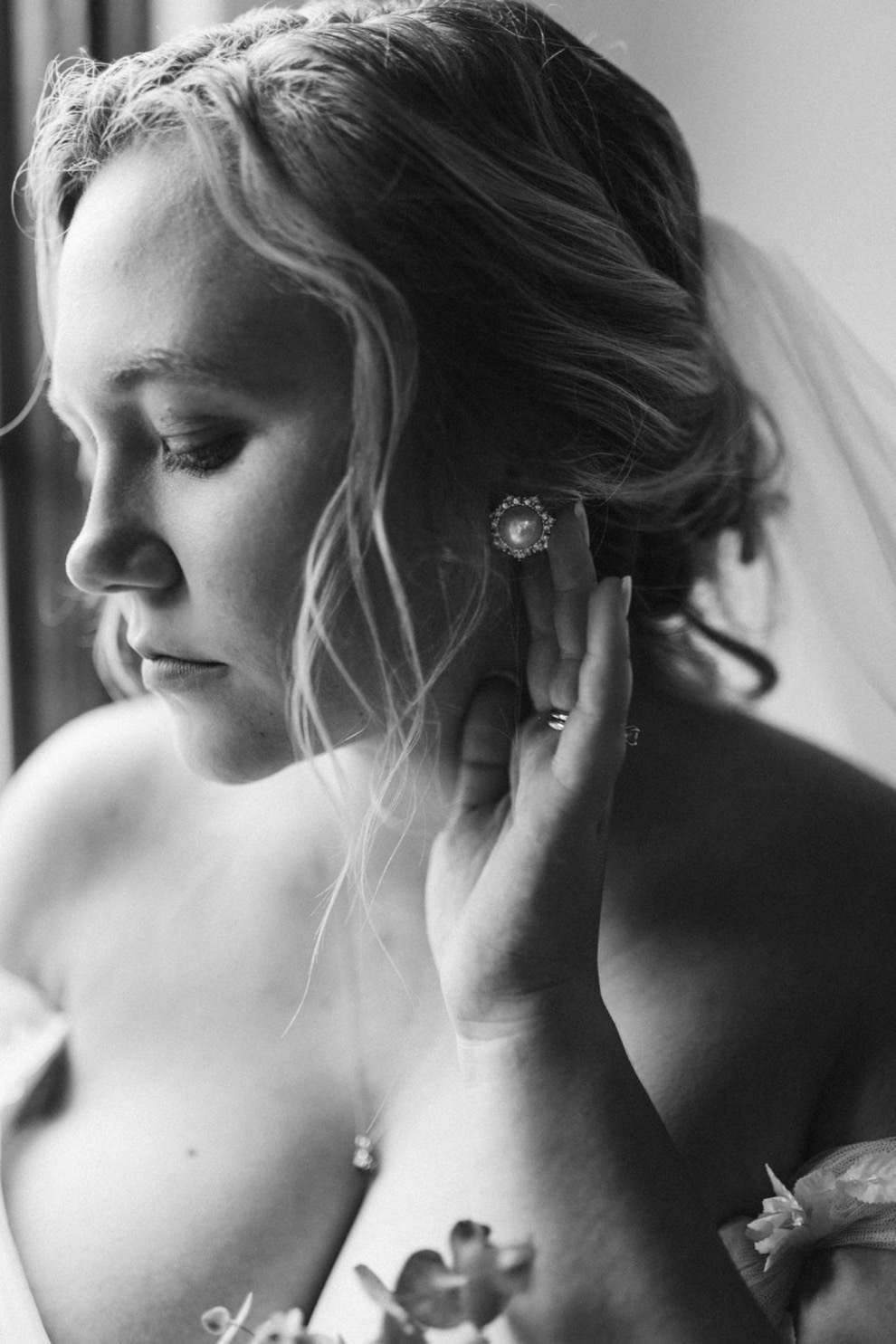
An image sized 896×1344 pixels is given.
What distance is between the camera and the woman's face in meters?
0.83

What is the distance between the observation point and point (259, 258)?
0.84 m

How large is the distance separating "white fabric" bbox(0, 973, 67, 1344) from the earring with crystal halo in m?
0.59

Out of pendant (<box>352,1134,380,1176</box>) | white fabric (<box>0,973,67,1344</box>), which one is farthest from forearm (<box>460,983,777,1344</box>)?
white fabric (<box>0,973,67,1344</box>)

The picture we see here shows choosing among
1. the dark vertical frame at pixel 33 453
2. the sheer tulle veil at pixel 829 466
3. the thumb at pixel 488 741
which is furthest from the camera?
the dark vertical frame at pixel 33 453

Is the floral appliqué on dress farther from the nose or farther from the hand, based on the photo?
the nose

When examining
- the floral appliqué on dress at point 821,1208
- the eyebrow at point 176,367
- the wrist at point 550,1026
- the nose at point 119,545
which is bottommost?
the floral appliqué on dress at point 821,1208

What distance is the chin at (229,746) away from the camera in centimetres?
94

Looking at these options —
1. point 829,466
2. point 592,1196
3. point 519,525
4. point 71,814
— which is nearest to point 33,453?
point 71,814

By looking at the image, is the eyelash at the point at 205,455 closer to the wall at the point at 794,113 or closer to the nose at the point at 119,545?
the nose at the point at 119,545

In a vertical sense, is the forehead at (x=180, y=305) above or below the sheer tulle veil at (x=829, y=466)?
above

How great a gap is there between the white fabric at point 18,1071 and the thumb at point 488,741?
1.42 feet

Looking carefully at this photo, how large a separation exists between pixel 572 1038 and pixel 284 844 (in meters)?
0.40

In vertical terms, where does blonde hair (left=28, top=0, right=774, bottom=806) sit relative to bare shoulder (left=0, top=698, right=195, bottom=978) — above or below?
above

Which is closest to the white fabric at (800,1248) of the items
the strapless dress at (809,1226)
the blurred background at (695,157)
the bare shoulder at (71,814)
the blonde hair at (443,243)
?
the strapless dress at (809,1226)
